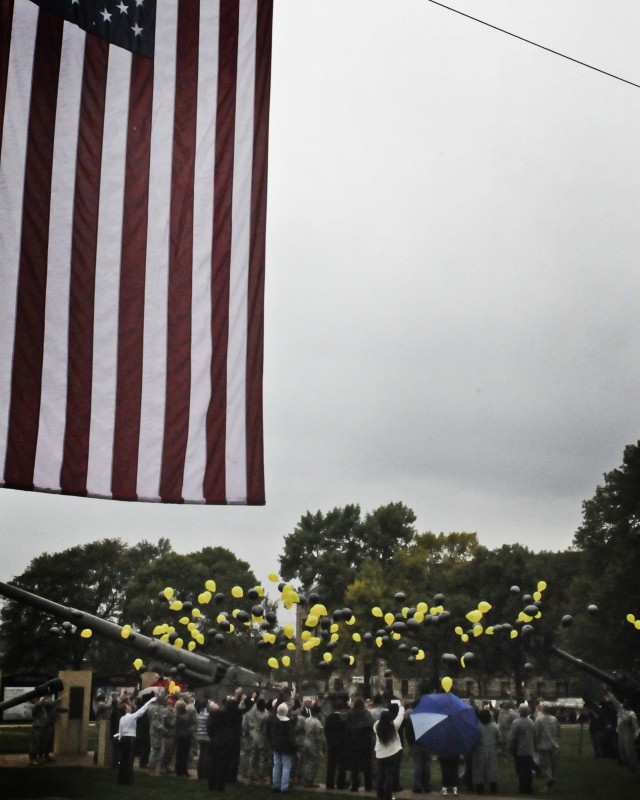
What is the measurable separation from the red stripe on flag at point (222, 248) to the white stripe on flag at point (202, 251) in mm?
46

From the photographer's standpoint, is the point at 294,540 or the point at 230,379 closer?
the point at 230,379

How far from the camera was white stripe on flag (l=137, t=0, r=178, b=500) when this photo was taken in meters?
7.36

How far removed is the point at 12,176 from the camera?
7.32 meters

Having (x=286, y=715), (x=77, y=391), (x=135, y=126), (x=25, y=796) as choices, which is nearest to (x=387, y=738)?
(x=286, y=715)

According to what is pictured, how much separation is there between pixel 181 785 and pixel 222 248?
34.4 feet

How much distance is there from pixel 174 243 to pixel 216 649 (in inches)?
1061

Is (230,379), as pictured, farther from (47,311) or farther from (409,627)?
(409,627)

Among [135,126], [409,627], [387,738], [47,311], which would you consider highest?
[135,126]

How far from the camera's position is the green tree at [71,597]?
26.5 metres

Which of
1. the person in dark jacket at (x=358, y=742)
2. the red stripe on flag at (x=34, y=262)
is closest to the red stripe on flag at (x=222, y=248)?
the red stripe on flag at (x=34, y=262)

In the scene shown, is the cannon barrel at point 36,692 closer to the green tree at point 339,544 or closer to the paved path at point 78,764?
the paved path at point 78,764

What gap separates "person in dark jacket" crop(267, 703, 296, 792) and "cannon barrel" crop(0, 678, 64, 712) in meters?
3.83

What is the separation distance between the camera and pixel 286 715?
13.4m

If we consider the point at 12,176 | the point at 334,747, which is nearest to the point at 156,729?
the point at 334,747
